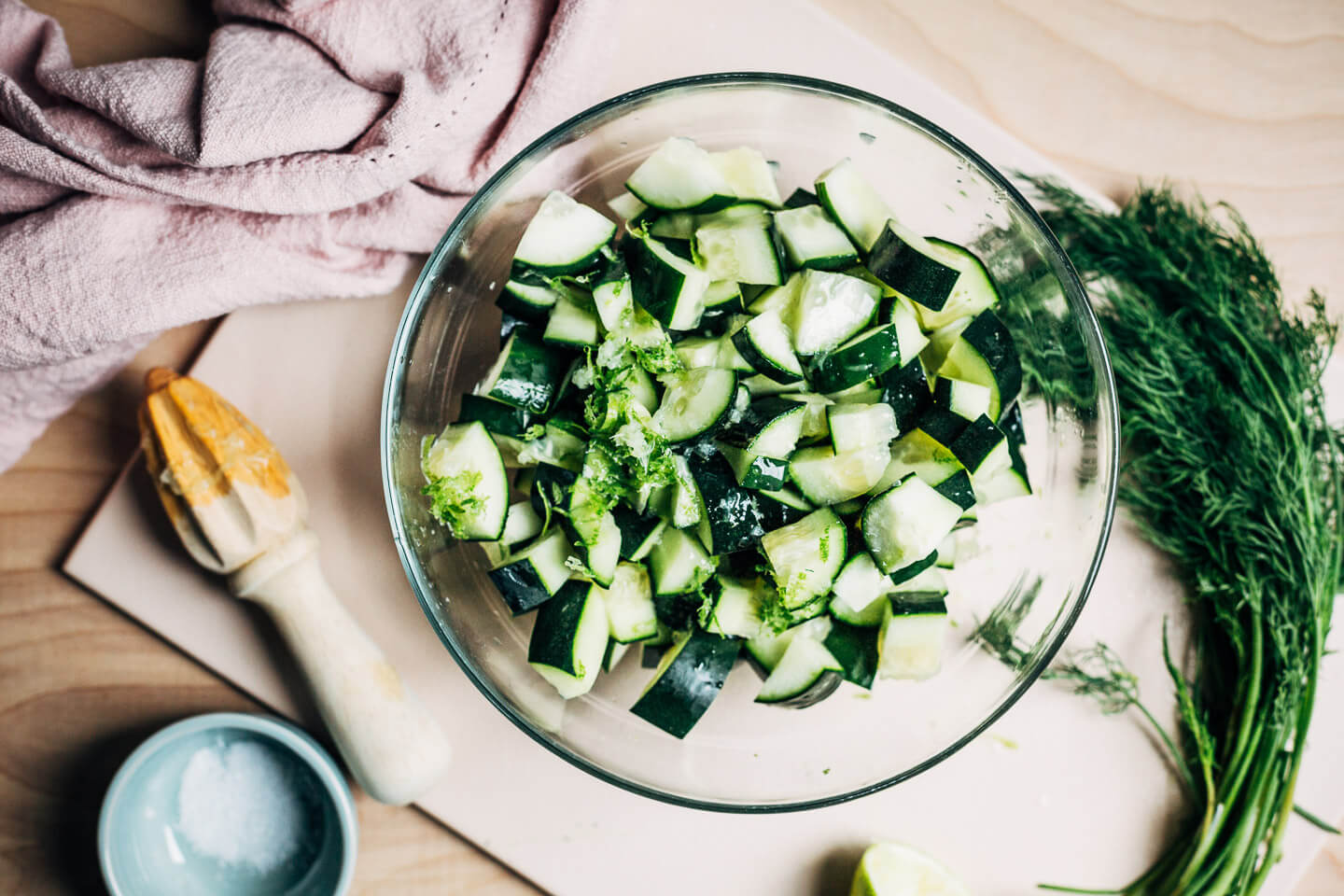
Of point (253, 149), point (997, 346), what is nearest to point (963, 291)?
point (997, 346)

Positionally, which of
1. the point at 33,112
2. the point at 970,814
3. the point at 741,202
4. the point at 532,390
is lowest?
the point at 970,814

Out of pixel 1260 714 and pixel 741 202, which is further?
pixel 1260 714

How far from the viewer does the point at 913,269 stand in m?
1.13

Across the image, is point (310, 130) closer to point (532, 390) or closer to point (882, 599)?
point (532, 390)

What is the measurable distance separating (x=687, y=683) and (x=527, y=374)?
1.60 feet

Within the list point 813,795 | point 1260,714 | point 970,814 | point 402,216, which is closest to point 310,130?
point 402,216

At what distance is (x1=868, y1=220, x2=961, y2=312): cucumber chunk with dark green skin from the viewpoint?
112 centimetres

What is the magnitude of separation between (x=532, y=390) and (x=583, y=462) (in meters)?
0.13

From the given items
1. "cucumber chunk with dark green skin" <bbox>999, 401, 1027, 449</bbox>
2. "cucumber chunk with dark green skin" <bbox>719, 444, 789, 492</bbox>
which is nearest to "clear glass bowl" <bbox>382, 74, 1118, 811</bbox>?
"cucumber chunk with dark green skin" <bbox>999, 401, 1027, 449</bbox>

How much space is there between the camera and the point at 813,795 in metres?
1.36

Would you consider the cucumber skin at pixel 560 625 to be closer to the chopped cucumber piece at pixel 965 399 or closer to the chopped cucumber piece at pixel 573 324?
the chopped cucumber piece at pixel 573 324

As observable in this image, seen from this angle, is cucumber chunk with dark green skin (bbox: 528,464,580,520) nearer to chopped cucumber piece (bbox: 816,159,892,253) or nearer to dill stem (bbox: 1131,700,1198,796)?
chopped cucumber piece (bbox: 816,159,892,253)

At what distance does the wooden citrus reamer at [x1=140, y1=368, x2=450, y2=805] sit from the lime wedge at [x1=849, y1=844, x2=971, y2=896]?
0.71 meters

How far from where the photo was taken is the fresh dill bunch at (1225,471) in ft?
4.41
